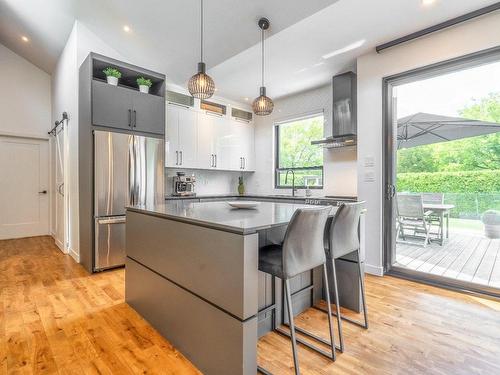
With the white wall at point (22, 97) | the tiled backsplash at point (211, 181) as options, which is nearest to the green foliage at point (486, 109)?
the tiled backsplash at point (211, 181)

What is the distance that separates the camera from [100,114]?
3391 millimetres

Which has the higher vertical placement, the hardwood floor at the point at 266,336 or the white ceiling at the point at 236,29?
the white ceiling at the point at 236,29

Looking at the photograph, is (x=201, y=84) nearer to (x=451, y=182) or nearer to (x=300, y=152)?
(x=451, y=182)

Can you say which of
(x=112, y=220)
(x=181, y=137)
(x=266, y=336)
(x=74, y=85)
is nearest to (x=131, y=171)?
(x=112, y=220)

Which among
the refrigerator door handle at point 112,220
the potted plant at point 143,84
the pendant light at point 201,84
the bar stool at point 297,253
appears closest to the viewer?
the bar stool at point 297,253

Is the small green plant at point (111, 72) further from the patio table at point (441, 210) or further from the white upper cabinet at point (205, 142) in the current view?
the patio table at point (441, 210)

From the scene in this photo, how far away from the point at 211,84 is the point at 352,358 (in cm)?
238

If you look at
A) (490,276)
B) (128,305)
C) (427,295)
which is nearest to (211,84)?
(128,305)

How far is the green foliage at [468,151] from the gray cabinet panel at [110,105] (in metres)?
3.75

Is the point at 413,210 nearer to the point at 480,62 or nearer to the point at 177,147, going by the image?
the point at 480,62

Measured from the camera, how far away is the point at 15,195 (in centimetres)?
533

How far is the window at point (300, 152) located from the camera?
188 inches

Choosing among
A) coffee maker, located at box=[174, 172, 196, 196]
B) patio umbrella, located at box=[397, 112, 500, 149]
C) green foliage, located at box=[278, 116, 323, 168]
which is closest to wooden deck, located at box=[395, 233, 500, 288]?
patio umbrella, located at box=[397, 112, 500, 149]

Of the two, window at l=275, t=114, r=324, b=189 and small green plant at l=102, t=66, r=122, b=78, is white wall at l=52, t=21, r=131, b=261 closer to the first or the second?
small green plant at l=102, t=66, r=122, b=78
